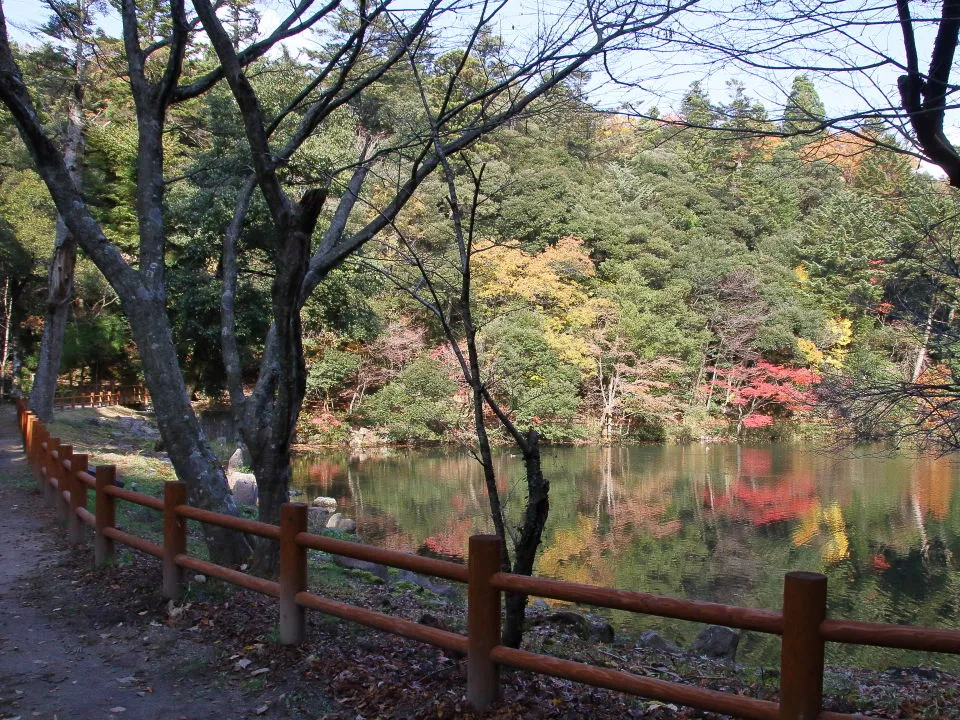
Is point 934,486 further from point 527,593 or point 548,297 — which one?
point 527,593

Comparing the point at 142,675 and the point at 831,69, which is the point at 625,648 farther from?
the point at 831,69

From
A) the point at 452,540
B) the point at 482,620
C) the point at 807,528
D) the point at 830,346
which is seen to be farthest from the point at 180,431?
the point at 830,346

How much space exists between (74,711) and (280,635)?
1074 mm

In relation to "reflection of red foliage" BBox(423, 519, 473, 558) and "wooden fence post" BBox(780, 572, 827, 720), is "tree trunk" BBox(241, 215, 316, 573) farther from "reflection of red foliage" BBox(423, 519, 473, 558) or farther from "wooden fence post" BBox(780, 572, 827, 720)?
"reflection of red foliage" BBox(423, 519, 473, 558)

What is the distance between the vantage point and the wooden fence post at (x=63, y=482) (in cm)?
795

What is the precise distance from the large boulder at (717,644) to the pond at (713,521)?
1.24 ft

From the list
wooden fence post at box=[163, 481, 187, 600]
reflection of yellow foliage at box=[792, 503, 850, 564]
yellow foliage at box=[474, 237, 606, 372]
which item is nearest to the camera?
wooden fence post at box=[163, 481, 187, 600]

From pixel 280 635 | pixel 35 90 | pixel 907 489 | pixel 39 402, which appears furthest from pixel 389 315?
pixel 280 635

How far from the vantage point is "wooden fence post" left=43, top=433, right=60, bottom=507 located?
883 centimetres

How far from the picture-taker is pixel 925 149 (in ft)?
13.5

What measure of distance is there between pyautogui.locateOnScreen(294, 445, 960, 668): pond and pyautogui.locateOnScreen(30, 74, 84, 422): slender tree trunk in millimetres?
6134

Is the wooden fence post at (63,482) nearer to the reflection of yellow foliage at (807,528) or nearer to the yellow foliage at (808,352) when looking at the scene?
the reflection of yellow foliage at (807,528)

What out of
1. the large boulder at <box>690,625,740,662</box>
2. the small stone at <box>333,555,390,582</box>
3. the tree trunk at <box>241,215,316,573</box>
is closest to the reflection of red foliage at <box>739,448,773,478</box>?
the large boulder at <box>690,625,740,662</box>

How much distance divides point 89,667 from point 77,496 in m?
3.25
